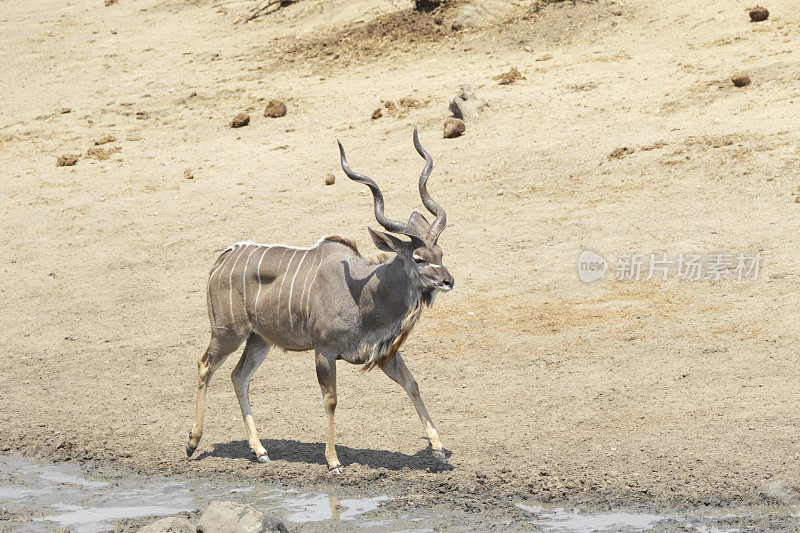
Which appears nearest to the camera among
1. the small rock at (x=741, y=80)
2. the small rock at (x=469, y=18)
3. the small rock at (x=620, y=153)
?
the small rock at (x=620, y=153)

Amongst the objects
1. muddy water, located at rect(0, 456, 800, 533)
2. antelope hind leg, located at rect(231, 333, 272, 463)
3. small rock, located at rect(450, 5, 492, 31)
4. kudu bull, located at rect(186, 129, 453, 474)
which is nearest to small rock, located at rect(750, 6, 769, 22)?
small rock, located at rect(450, 5, 492, 31)

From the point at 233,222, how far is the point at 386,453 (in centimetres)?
552

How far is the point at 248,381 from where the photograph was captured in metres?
7.56

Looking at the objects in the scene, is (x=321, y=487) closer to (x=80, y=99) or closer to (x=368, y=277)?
(x=368, y=277)

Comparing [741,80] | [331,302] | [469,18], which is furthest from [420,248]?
[469,18]

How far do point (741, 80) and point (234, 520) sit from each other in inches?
352

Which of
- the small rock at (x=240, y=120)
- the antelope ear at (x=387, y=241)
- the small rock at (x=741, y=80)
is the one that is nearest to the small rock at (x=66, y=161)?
the small rock at (x=240, y=120)

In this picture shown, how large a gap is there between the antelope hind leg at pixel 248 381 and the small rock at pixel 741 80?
24.2 ft

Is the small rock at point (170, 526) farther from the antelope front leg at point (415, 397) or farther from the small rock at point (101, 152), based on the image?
the small rock at point (101, 152)

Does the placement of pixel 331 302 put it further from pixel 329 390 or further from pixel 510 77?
pixel 510 77

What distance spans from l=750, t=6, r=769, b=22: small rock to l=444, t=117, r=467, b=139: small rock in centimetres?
415

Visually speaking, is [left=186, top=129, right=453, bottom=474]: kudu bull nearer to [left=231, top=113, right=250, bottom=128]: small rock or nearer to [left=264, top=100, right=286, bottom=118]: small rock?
[left=231, top=113, right=250, bottom=128]: small rock

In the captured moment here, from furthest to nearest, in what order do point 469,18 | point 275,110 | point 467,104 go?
1. point 469,18
2. point 275,110
3. point 467,104

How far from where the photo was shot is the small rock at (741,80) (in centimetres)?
1269
